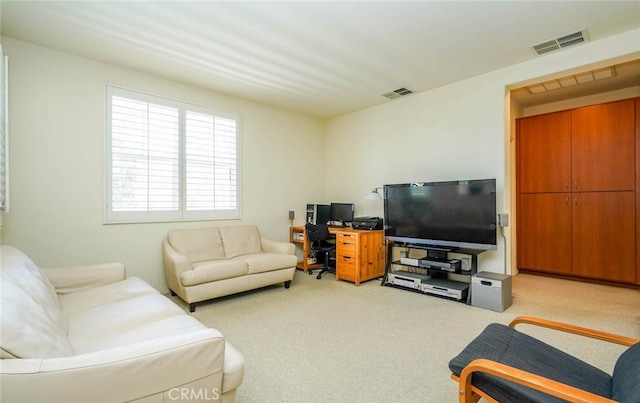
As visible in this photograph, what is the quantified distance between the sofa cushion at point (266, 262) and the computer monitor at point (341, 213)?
135 centimetres

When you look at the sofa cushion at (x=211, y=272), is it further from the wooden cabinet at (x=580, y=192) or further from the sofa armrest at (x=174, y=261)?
the wooden cabinet at (x=580, y=192)

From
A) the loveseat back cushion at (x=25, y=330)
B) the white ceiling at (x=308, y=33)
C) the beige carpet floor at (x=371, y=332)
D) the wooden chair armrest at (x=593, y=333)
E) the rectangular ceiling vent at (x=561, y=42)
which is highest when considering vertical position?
the rectangular ceiling vent at (x=561, y=42)

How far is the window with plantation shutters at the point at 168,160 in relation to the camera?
345cm

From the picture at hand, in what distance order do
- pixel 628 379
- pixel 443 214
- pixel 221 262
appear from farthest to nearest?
1. pixel 443 214
2. pixel 221 262
3. pixel 628 379

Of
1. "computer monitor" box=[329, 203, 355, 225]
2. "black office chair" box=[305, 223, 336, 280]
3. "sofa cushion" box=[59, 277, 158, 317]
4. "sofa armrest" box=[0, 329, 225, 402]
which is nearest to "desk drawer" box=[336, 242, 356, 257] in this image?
"black office chair" box=[305, 223, 336, 280]

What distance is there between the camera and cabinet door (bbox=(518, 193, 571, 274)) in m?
4.42

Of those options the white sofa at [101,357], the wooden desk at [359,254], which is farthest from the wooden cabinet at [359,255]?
the white sofa at [101,357]

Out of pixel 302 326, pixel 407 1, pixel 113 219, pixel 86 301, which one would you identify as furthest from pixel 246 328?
pixel 407 1

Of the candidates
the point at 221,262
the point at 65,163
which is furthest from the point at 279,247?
the point at 65,163

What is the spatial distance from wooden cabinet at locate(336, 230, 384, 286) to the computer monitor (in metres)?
0.65

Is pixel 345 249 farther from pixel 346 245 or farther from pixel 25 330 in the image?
pixel 25 330

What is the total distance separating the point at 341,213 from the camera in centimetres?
514

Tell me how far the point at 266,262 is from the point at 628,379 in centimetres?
317

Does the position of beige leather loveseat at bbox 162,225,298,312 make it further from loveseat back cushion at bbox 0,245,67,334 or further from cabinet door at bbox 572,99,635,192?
cabinet door at bbox 572,99,635,192
